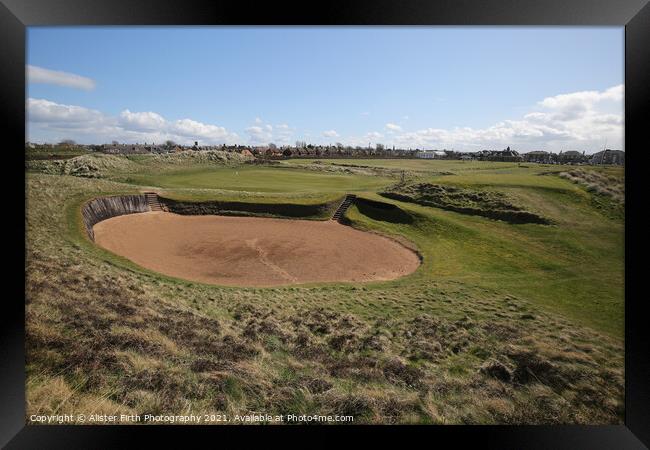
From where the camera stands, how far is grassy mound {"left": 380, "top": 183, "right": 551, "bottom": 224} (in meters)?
16.8

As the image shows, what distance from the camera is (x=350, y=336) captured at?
820 centimetres

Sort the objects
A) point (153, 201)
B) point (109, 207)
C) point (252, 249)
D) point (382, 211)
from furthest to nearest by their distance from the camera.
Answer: point (153, 201)
point (382, 211)
point (109, 207)
point (252, 249)

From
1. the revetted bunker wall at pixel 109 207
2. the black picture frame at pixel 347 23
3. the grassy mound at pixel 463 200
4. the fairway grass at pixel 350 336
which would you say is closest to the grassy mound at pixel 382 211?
the grassy mound at pixel 463 200

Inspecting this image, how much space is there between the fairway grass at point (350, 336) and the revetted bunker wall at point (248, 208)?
7112mm

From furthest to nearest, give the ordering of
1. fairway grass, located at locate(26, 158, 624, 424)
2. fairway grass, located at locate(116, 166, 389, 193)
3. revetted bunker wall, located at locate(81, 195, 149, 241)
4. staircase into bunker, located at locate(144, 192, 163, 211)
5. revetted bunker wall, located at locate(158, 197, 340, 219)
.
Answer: fairway grass, located at locate(116, 166, 389, 193) → revetted bunker wall, located at locate(158, 197, 340, 219) → staircase into bunker, located at locate(144, 192, 163, 211) → revetted bunker wall, located at locate(81, 195, 149, 241) → fairway grass, located at locate(26, 158, 624, 424)

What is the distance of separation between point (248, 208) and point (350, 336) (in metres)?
15.3

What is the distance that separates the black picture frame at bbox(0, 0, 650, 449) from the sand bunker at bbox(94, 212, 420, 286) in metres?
6.64

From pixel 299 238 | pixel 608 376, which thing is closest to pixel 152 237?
pixel 299 238

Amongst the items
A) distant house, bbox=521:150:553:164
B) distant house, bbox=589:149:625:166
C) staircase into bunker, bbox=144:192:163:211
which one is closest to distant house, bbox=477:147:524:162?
distant house, bbox=521:150:553:164

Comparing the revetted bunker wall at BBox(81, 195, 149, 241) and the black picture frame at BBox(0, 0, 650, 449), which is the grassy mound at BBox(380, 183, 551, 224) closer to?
the black picture frame at BBox(0, 0, 650, 449)

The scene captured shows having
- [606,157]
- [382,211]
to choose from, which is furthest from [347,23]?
[382,211]

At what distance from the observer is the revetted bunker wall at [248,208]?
70.3 ft

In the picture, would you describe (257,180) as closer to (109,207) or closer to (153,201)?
(153,201)

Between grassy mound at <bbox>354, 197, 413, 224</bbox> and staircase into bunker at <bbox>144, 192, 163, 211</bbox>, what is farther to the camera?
staircase into bunker at <bbox>144, 192, 163, 211</bbox>
